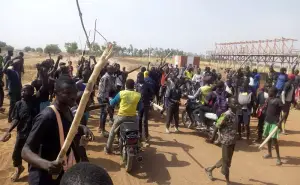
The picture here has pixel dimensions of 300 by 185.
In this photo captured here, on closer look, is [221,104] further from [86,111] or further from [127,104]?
[86,111]

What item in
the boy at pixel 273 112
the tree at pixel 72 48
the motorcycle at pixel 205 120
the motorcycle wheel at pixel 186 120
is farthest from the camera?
the tree at pixel 72 48

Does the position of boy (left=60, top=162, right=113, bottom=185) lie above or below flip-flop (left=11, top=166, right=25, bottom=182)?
above

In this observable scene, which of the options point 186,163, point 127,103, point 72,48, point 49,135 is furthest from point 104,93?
point 72,48

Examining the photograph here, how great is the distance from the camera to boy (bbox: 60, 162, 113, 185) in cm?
181

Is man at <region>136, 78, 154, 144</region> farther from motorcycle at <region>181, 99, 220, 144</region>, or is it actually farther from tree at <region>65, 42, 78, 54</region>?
tree at <region>65, 42, 78, 54</region>

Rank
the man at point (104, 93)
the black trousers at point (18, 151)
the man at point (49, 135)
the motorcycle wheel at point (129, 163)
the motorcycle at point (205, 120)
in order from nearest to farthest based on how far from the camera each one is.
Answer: the man at point (49, 135) → the black trousers at point (18, 151) → the motorcycle wheel at point (129, 163) → the man at point (104, 93) → the motorcycle at point (205, 120)

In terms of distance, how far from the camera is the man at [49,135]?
240 centimetres

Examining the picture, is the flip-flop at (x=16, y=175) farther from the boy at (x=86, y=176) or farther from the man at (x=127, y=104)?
the boy at (x=86, y=176)

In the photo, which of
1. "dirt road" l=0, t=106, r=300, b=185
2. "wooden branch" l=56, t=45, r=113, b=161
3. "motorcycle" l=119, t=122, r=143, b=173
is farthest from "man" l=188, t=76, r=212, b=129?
"wooden branch" l=56, t=45, r=113, b=161

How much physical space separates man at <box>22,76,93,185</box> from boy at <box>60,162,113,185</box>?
0.47 m

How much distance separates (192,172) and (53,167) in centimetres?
445

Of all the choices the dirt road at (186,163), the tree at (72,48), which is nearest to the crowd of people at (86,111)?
the dirt road at (186,163)

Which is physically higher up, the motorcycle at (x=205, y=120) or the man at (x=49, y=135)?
the man at (x=49, y=135)

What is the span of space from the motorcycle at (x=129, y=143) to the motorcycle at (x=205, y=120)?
295 centimetres
